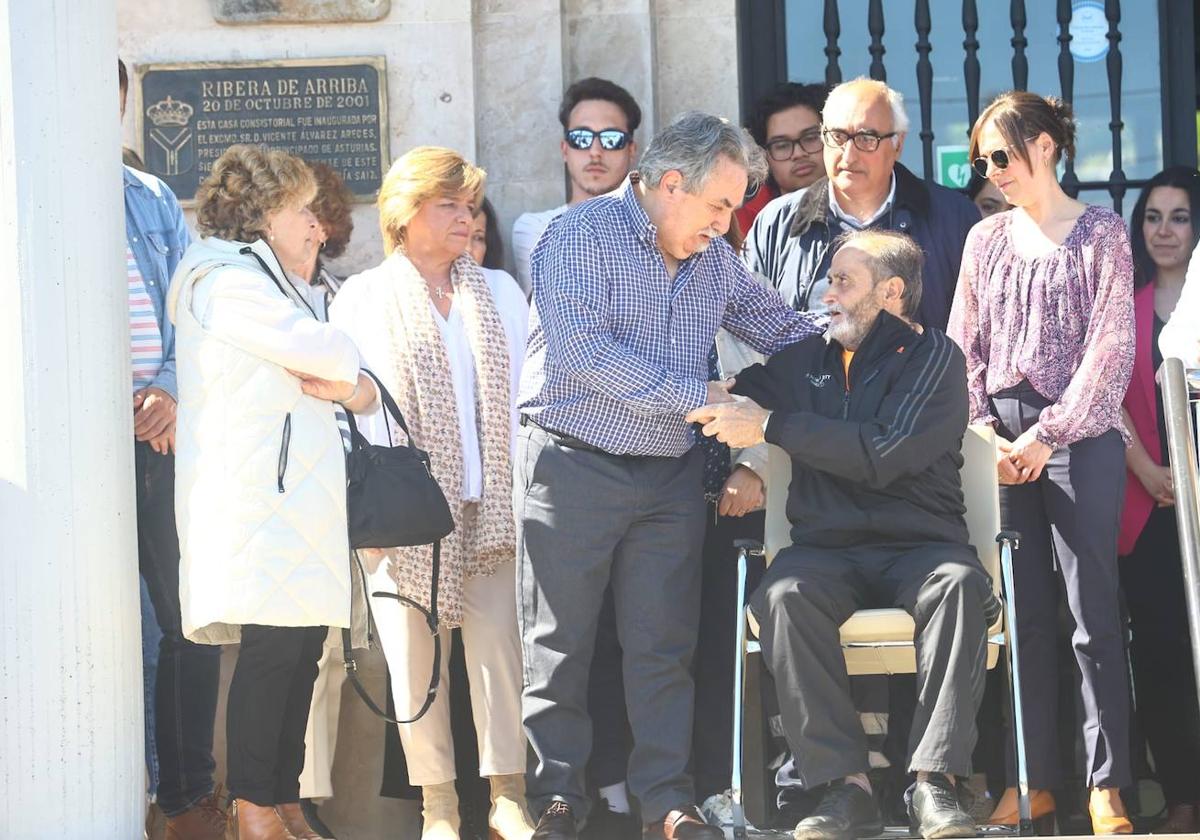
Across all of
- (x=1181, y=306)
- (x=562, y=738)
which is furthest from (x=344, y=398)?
(x=1181, y=306)

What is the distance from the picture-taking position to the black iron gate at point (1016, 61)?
7660mm

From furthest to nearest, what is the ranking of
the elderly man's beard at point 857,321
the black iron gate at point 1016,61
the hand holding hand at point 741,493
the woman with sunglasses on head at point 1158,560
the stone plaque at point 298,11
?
the black iron gate at point 1016,61
the stone plaque at point 298,11
the woman with sunglasses on head at point 1158,560
the hand holding hand at point 741,493
the elderly man's beard at point 857,321

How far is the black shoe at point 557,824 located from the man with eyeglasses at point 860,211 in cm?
188

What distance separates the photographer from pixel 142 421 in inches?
228

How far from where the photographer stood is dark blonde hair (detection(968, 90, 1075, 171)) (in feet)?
20.3

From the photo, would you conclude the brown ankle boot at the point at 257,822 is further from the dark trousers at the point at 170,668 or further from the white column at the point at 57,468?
the dark trousers at the point at 170,668

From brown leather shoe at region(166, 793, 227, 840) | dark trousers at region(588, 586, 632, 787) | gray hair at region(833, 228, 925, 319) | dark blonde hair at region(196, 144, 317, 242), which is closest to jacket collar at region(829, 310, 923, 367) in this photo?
gray hair at region(833, 228, 925, 319)

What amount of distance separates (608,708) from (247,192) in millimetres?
1919

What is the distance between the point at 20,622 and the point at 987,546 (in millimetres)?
2748

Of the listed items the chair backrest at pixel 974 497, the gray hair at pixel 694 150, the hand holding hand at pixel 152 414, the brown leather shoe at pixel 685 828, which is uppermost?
the gray hair at pixel 694 150

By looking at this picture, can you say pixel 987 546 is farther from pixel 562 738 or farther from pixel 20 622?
pixel 20 622

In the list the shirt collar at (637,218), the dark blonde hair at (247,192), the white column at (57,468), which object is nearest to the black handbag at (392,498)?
the dark blonde hair at (247,192)

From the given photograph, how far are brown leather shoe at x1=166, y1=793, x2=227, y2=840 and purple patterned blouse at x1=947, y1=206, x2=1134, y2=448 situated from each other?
8.60ft

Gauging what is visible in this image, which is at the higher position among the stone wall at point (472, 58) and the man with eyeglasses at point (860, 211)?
the stone wall at point (472, 58)
